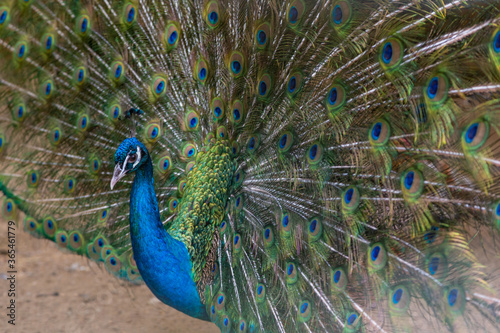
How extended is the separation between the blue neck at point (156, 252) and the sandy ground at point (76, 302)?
0.75 m

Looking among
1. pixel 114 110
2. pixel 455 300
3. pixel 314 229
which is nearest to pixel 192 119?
pixel 114 110

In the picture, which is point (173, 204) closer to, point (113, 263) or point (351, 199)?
point (113, 263)

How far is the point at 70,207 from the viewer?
2658 millimetres

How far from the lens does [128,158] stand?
1.89m

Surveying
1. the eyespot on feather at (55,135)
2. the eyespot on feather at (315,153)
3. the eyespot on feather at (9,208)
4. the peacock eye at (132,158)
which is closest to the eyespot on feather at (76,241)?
the eyespot on feather at (9,208)

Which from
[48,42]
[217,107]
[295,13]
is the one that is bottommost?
[217,107]

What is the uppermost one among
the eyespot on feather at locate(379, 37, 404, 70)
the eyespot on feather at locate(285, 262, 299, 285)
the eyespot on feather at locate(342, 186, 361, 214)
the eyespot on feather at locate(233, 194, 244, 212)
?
the eyespot on feather at locate(379, 37, 404, 70)

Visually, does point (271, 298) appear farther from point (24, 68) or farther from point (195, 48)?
point (24, 68)

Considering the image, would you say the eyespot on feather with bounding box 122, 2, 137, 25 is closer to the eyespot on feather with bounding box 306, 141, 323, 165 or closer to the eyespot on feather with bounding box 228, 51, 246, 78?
the eyespot on feather with bounding box 228, 51, 246, 78

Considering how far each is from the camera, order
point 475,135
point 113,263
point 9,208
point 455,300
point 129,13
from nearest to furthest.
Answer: point 475,135, point 455,300, point 129,13, point 113,263, point 9,208

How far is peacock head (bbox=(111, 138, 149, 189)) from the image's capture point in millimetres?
1849

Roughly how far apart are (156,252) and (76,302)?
140cm

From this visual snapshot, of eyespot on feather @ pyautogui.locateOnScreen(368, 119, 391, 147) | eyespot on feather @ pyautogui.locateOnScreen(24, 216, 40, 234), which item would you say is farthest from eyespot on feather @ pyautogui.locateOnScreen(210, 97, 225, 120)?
eyespot on feather @ pyautogui.locateOnScreen(24, 216, 40, 234)

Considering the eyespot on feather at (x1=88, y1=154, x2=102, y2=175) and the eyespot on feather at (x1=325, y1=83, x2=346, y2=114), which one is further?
the eyespot on feather at (x1=88, y1=154, x2=102, y2=175)
